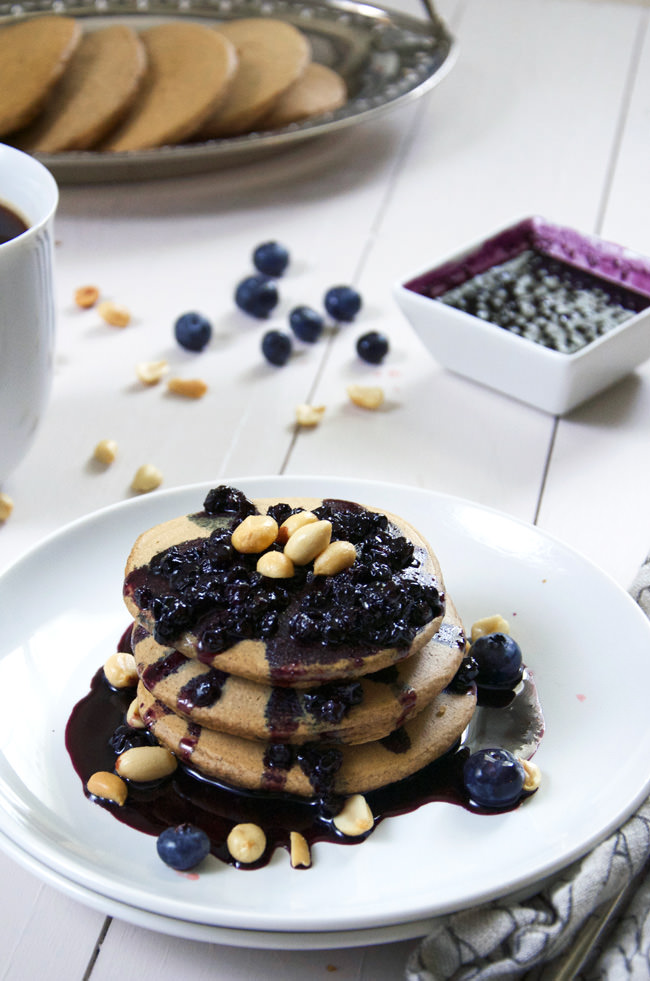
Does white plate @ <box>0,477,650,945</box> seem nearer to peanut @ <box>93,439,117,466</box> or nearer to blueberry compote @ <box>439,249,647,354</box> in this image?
peanut @ <box>93,439,117,466</box>

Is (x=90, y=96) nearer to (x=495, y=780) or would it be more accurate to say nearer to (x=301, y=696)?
(x=301, y=696)

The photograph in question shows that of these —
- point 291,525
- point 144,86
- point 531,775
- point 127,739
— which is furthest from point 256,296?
point 531,775

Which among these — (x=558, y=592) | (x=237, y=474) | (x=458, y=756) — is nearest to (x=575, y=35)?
(x=237, y=474)

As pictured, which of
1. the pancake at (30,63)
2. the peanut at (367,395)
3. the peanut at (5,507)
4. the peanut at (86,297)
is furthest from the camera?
the pancake at (30,63)

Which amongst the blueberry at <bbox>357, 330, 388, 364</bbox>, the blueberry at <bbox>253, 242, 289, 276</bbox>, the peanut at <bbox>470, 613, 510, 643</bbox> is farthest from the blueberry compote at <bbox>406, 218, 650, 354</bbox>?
the peanut at <bbox>470, 613, 510, 643</bbox>

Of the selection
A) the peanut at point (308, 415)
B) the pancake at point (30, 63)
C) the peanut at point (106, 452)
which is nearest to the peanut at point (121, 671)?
the peanut at point (106, 452)

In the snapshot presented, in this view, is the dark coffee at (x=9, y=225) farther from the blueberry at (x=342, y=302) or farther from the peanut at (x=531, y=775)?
the peanut at (x=531, y=775)

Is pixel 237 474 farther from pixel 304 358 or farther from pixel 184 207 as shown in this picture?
pixel 184 207
